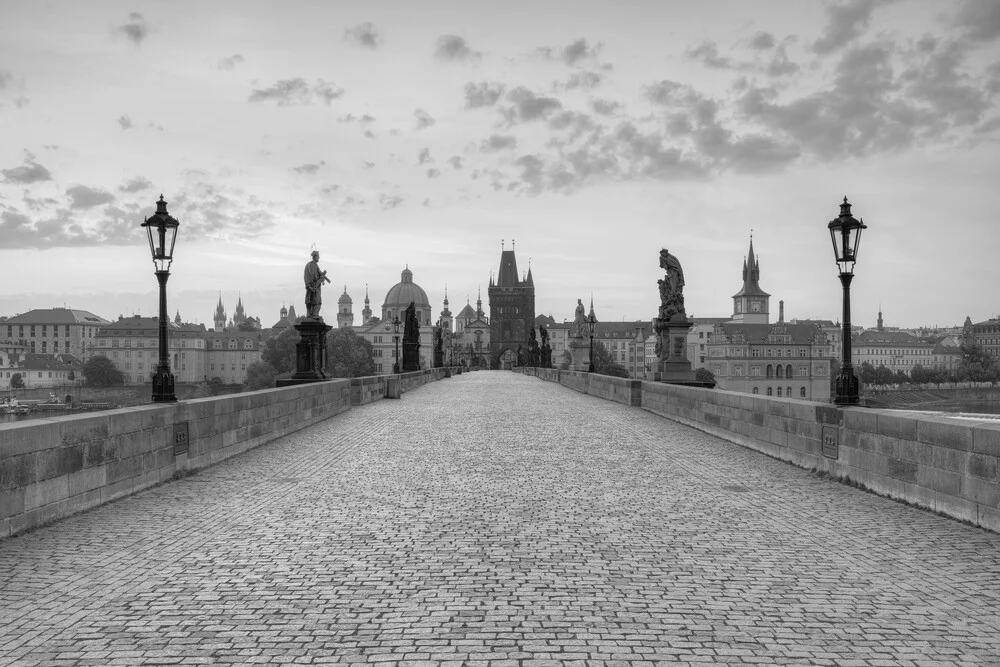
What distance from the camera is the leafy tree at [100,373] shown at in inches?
4791

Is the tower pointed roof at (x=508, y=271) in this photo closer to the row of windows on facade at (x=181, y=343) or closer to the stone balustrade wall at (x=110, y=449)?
the row of windows on facade at (x=181, y=343)

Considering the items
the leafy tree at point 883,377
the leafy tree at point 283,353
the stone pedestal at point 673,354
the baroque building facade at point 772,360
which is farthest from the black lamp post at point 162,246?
the leafy tree at point 883,377

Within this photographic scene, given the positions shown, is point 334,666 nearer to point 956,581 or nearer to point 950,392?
point 956,581

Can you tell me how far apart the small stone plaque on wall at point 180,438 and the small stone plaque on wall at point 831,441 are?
27.5 ft

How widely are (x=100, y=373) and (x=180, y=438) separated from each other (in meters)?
126

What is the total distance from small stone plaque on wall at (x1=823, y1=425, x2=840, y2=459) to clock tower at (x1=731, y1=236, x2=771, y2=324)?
170 meters

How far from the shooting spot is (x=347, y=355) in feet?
365

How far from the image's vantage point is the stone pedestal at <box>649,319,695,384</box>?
23.6 metres

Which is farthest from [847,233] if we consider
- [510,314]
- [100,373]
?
[510,314]

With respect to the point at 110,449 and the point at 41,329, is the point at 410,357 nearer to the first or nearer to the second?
the point at 110,449

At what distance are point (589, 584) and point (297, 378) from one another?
17860 mm

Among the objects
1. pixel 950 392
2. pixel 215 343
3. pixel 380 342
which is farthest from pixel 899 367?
pixel 215 343

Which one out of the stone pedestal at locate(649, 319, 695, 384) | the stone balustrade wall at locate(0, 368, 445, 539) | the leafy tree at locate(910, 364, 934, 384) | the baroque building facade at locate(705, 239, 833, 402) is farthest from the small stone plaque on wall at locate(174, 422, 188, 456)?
the leafy tree at locate(910, 364, 934, 384)

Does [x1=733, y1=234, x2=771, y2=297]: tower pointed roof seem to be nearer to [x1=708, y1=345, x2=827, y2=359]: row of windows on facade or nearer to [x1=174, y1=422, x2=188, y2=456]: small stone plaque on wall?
[x1=708, y1=345, x2=827, y2=359]: row of windows on facade
